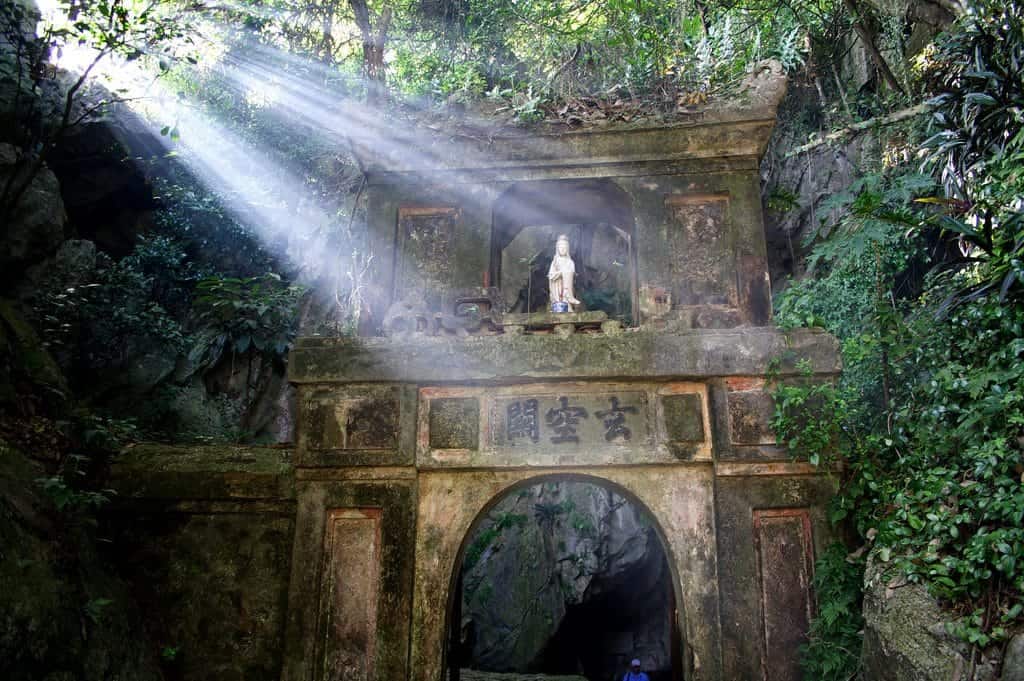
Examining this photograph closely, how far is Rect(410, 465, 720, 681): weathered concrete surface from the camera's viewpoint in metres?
5.33

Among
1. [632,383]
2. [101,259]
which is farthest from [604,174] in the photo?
[101,259]

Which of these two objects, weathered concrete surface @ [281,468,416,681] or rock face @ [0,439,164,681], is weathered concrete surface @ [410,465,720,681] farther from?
rock face @ [0,439,164,681]

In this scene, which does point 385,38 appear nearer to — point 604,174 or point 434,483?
point 604,174

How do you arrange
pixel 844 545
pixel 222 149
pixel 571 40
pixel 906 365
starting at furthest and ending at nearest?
pixel 222 149 < pixel 571 40 < pixel 906 365 < pixel 844 545

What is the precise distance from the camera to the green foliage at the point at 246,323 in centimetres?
1119

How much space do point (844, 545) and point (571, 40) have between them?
7786 millimetres

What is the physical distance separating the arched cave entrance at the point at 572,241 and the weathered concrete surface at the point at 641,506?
166 centimetres

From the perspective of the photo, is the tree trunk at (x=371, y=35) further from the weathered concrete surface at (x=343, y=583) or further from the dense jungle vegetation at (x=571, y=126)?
the weathered concrete surface at (x=343, y=583)

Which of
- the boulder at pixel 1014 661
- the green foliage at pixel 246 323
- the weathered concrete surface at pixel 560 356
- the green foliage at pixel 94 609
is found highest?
the green foliage at pixel 246 323

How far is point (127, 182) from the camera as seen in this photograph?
40.4ft

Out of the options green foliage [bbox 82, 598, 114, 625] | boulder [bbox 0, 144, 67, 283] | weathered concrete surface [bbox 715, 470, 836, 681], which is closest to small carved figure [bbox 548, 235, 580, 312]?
weathered concrete surface [bbox 715, 470, 836, 681]

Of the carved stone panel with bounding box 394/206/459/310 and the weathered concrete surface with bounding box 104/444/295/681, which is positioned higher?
the carved stone panel with bounding box 394/206/459/310

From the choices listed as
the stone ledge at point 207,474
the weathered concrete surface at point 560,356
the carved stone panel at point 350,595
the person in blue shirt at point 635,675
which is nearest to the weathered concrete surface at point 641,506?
the carved stone panel at point 350,595

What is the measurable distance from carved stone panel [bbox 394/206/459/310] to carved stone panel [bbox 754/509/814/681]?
348 centimetres
